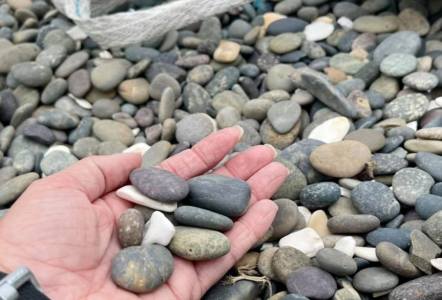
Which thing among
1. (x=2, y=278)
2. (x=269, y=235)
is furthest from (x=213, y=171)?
(x=2, y=278)

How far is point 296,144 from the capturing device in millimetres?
1589

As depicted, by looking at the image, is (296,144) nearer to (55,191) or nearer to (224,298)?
(224,298)

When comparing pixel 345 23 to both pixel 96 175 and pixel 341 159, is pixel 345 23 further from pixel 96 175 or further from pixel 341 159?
pixel 96 175

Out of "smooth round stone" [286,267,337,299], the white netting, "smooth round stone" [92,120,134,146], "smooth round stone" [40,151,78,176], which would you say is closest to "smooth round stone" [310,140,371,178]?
"smooth round stone" [286,267,337,299]

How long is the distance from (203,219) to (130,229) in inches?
6.0

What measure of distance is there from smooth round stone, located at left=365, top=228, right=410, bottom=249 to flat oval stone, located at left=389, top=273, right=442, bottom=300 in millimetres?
104

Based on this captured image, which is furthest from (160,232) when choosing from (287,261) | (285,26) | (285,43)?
(285,26)

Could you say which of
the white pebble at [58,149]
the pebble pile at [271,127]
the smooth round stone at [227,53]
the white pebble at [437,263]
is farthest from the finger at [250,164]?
the smooth round stone at [227,53]

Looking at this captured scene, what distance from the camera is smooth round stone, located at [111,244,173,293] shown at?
1082 mm

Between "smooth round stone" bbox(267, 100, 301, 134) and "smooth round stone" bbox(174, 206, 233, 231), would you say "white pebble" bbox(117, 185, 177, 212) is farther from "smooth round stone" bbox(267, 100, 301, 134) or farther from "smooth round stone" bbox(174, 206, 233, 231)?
"smooth round stone" bbox(267, 100, 301, 134)

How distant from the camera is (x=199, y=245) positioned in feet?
3.73

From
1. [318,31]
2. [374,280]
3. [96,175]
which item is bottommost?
[374,280]

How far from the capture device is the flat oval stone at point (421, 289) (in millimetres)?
1122

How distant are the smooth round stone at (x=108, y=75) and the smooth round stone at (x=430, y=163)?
1.01 metres
